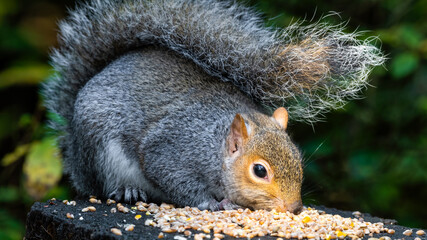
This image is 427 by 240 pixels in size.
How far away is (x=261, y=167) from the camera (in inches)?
97.8

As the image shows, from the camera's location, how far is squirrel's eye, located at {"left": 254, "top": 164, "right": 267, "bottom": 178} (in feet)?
8.13

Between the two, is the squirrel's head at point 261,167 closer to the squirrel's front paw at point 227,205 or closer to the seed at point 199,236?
the squirrel's front paw at point 227,205

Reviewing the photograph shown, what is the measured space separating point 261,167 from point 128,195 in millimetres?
779

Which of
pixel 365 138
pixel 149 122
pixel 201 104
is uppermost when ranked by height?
pixel 365 138

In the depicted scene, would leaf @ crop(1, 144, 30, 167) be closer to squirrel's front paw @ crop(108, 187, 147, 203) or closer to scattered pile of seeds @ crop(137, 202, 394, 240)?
squirrel's front paw @ crop(108, 187, 147, 203)

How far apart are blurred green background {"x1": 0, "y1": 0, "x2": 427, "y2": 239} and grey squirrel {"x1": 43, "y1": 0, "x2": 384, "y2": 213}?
0.74 m

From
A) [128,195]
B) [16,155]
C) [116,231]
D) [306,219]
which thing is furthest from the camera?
[16,155]

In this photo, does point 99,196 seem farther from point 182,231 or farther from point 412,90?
point 412,90

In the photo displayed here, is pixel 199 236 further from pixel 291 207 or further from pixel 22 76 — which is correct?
pixel 22 76

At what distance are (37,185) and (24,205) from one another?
80cm

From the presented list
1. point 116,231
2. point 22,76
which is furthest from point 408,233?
point 22,76

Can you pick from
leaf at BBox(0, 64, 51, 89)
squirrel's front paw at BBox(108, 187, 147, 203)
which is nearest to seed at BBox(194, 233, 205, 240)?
squirrel's front paw at BBox(108, 187, 147, 203)

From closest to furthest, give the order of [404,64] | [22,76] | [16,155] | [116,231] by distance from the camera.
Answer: [116,231] → [404,64] → [16,155] → [22,76]

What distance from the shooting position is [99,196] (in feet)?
9.94
